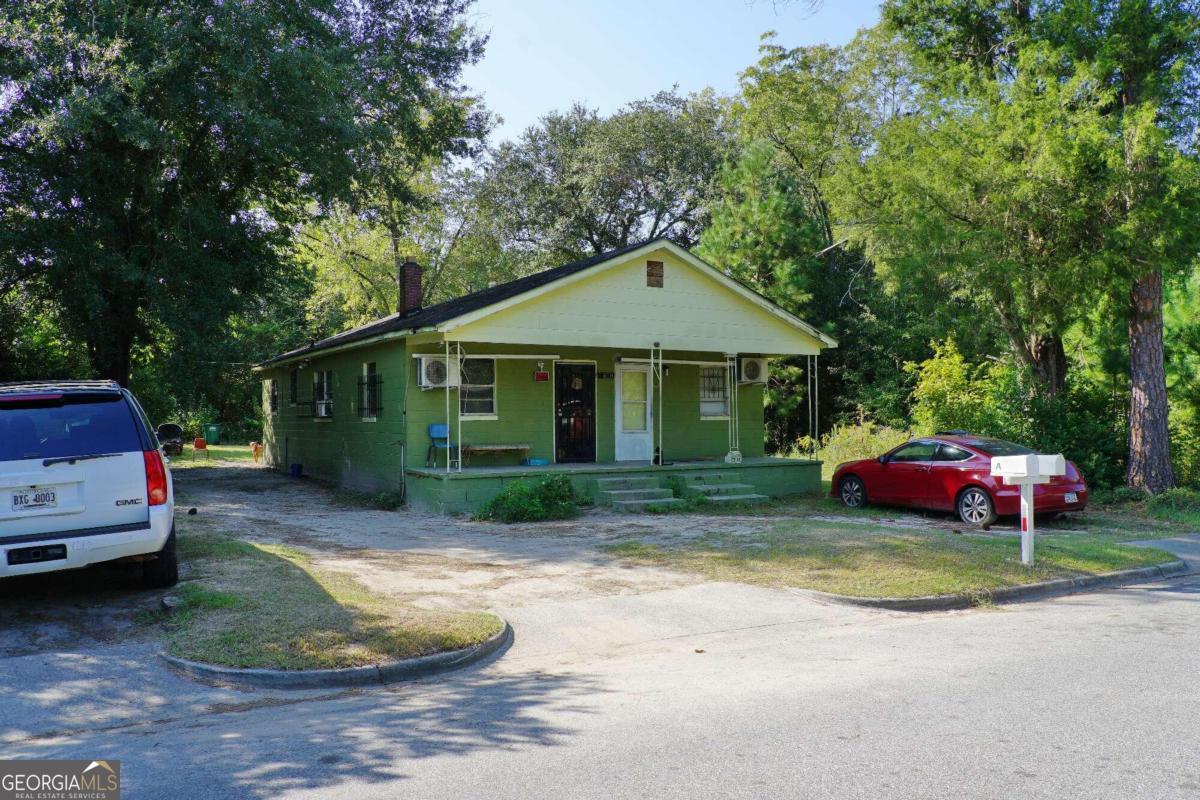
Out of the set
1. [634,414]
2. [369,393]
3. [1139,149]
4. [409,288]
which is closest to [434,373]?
[369,393]

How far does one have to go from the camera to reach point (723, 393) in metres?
20.5

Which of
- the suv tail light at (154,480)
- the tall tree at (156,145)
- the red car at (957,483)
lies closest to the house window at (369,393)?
the tall tree at (156,145)

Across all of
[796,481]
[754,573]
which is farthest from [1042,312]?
[754,573]

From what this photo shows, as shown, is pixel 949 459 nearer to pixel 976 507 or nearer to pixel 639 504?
pixel 976 507

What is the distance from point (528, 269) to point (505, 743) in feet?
118

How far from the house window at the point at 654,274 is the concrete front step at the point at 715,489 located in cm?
409

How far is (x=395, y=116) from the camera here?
20922 millimetres

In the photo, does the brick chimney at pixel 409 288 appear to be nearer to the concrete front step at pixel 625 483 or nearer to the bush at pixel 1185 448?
the concrete front step at pixel 625 483

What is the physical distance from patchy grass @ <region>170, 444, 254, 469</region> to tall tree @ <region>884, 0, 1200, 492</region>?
78.5ft

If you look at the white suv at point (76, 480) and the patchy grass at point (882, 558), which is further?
the patchy grass at point (882, 558)

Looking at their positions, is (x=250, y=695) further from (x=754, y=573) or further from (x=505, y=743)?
(x=754, y=573)

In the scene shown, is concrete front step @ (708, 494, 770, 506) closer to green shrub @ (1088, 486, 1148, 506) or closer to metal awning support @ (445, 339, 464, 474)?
metal awning support @ (445, 339, 464, 474)

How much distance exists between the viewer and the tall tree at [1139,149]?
15273 mm

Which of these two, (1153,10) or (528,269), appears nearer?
(1153,10)
